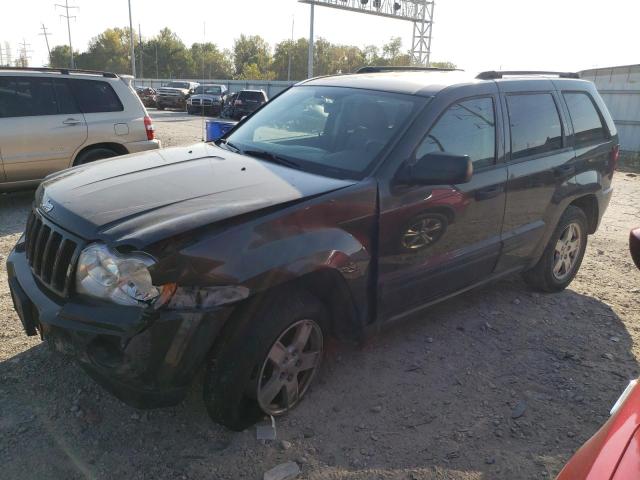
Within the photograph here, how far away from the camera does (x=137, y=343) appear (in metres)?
2.20

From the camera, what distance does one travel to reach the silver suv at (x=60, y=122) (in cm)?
648

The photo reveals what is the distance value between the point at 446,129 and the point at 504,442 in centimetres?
186

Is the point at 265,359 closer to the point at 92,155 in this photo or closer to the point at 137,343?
the point at 137,343

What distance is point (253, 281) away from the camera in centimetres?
237

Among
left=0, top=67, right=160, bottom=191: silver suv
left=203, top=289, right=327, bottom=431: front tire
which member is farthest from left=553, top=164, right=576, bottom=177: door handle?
left=0, top=67, right=160, bottom=191: silver suv

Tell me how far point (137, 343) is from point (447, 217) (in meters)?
1.99

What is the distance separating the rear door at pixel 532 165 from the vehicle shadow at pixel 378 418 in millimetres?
804

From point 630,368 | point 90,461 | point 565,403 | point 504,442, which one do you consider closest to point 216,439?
point 90,461

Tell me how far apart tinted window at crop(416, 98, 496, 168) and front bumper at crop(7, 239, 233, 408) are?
168 cm

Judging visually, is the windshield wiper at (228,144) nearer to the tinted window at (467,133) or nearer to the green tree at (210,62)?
the tinted window at (467,133)

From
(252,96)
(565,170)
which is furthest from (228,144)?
(252,96)

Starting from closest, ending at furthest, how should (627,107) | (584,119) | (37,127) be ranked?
(584,119)
(37,127)
(627,107)

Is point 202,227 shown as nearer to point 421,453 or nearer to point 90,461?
point 90,461

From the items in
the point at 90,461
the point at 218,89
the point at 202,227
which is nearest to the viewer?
the point at 202,227
